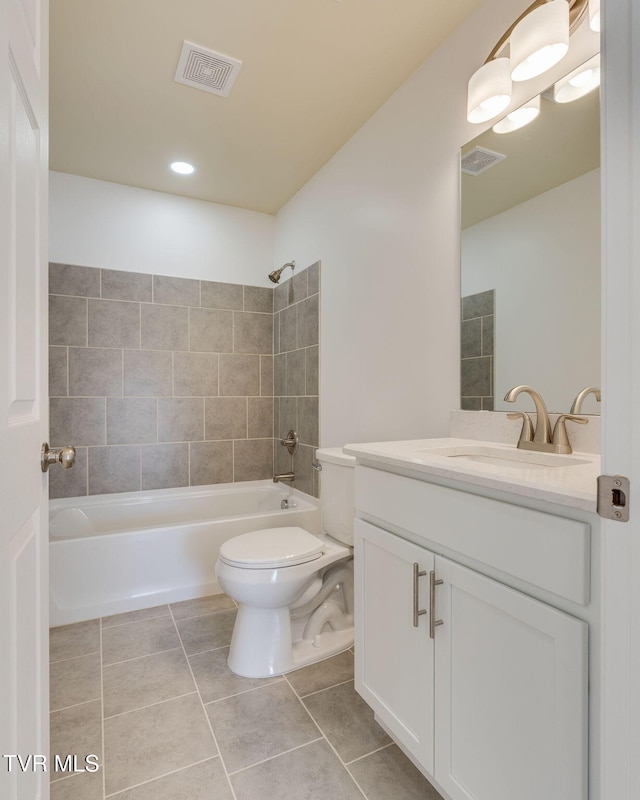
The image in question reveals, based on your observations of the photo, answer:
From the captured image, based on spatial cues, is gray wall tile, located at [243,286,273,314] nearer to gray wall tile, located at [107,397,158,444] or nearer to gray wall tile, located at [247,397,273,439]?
gray wall tile, located at [247,397,273,439]

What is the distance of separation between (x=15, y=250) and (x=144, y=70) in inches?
65.2

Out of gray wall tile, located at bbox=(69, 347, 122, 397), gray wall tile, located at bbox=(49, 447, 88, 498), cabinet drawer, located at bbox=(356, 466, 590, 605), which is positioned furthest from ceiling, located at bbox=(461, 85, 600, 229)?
gray wall tile, located at bbox=(49, 447, 88, 498)

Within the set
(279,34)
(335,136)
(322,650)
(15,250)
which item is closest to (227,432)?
(322,650)

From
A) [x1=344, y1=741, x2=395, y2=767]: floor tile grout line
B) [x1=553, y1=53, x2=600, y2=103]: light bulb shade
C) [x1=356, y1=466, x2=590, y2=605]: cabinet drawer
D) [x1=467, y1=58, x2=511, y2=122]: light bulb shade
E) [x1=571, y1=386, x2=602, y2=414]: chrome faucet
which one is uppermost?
[x1=467, y1=58, x2=511, y2=122]: light bulb shade

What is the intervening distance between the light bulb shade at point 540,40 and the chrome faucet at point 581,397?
37.7 inches

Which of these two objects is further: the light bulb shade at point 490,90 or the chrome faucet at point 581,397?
the light bulb shade at point 490,90

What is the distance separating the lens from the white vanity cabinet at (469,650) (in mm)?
785

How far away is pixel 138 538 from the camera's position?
2389mm

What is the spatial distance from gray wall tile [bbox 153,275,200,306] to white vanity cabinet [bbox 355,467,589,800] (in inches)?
87.5

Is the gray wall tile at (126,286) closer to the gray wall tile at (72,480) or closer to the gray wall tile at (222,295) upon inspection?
the gray wall tile at (222,295)

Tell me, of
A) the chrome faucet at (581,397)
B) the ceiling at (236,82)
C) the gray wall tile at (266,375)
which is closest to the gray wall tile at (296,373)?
the gray wall tile at (266,375)

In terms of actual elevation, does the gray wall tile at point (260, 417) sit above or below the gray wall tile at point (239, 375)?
below

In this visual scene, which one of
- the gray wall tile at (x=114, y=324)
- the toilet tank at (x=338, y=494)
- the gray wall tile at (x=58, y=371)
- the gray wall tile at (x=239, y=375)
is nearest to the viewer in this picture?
the toilet tank at (x=338, y=494)

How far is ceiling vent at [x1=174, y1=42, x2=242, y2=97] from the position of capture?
1.79m
